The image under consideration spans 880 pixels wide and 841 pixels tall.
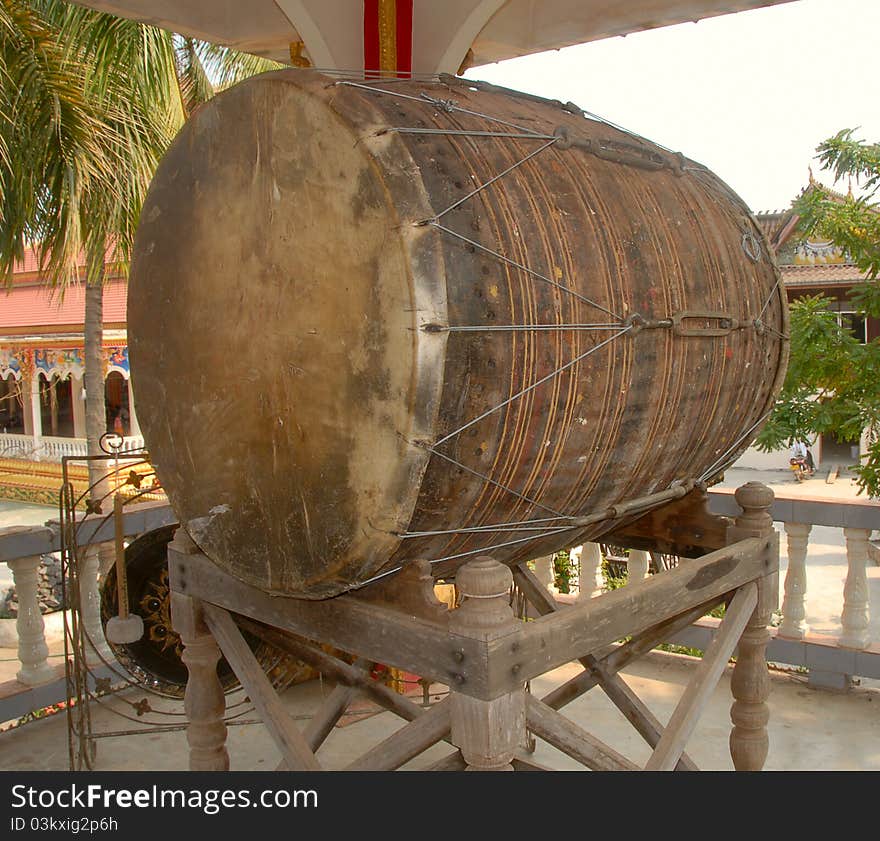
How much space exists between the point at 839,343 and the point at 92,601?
4393 millimetres

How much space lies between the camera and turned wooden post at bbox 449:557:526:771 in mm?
1756

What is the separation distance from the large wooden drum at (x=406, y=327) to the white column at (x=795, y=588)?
6.32ft

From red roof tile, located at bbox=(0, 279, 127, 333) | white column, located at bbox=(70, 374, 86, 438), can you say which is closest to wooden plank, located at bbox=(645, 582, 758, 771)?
red roof tile, located at bbox=(0, 279, 127, 333)

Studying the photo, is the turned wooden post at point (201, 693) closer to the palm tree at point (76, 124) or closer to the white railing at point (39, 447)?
the palm tree at point (76, 124)

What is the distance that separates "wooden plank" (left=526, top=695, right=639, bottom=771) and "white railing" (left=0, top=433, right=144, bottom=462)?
15.4m

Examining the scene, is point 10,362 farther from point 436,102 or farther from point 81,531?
point 436,102

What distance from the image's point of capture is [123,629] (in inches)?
116

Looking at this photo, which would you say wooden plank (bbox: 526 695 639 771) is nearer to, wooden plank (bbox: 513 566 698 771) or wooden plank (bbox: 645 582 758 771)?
wooden plank (bbox: 645 582 758 771)

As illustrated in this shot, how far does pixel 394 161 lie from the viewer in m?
1.65

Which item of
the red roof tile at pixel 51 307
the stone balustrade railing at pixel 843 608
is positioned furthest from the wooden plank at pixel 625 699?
the red roof tile at pixel 51 307

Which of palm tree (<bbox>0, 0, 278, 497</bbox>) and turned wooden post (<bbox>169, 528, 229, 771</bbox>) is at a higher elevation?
palm tree (<bbox>0, 0, 278, 497</bbox>)

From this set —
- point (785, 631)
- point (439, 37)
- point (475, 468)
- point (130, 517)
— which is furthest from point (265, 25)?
point (785, 631)

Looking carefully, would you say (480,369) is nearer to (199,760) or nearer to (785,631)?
(199,760)

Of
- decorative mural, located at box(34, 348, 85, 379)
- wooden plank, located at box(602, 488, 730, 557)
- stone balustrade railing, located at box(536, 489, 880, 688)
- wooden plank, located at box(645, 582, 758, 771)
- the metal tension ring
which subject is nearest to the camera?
the metal tension ring
